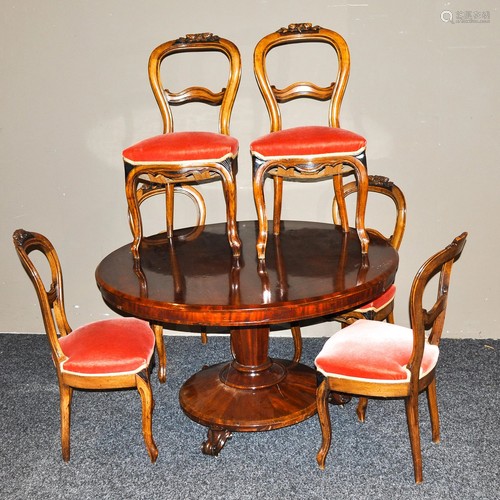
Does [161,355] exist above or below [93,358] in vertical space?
below

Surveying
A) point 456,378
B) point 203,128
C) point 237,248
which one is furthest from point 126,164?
point 456,378

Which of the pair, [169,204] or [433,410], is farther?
[169,204]

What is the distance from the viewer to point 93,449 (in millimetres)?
2467

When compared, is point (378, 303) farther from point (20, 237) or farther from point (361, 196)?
point (20, 237)

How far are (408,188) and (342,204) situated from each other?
0.65m

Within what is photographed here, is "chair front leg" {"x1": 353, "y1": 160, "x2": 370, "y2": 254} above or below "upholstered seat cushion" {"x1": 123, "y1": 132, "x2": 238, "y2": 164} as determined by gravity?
below

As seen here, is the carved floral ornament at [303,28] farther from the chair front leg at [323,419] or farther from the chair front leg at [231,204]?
the chair front leg at [323,419]

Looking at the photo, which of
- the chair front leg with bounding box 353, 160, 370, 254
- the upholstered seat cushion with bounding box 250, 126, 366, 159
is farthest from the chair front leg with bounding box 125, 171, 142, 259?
the chair front leg with bounding box 353, 160, 370, 254

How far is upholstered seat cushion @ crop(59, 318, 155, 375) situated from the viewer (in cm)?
225

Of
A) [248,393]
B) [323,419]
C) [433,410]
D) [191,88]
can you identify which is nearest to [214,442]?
[248,393]

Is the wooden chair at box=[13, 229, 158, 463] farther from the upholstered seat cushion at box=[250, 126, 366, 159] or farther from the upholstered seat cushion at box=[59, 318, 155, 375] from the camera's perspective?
the upholstered seat cushion at box=[250, 126, 366, 159]

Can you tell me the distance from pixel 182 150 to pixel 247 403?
1138 millimetres

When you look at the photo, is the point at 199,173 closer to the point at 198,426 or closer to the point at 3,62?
the point at 198,426

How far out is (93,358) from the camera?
2.26 meters
